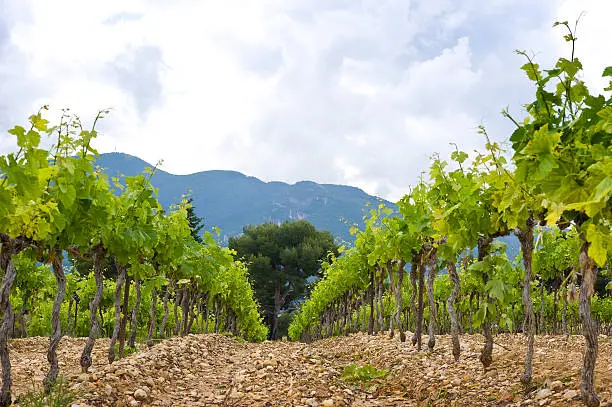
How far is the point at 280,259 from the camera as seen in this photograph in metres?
62.0

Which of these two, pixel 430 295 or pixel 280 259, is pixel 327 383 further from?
pixel 280 259

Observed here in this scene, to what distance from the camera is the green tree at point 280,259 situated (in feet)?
195

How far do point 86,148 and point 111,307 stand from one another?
24759mm

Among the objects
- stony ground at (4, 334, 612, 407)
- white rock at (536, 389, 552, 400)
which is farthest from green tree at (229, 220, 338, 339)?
white rock at (536, 389, 552, 400)

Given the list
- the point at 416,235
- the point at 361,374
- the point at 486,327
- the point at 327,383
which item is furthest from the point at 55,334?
the point at 416,235

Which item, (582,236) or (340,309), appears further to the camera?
(340,309)

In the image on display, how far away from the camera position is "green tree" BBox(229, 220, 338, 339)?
5942 cm

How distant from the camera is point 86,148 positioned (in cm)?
679

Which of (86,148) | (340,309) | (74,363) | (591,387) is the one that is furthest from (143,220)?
(340,309)

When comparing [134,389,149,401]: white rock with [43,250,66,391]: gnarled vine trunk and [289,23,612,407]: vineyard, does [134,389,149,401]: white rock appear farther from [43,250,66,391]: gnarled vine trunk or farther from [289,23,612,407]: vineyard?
[289,23,612,407]: vineyard

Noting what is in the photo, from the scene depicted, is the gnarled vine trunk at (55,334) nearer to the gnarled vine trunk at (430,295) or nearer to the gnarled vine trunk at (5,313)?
the gnarled vine trunk at (5,313)

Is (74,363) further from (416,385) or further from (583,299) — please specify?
(583,299)

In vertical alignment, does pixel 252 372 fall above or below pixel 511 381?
below

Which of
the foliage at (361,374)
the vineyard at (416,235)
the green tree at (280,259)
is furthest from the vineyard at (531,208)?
the green tree at (280,259)
